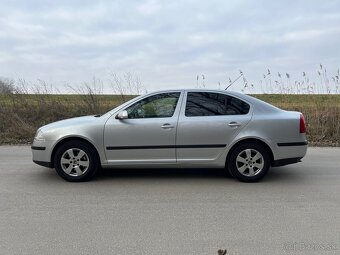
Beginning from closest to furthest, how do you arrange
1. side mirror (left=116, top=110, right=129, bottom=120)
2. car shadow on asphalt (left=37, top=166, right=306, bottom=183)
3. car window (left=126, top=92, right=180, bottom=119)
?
side mirror (left=116, top=110, right=129, bottom=120), car window (left=126, top=92, right=180, bottom=119), car shadow on asphalt (left=37, top=166, right=306, bottom=183)

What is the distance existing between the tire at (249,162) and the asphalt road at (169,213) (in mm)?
167

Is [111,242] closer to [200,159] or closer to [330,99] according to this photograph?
[200,159]

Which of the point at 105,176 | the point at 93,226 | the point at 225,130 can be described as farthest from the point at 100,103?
the point at 93,226

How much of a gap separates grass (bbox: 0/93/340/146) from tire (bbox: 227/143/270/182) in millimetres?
6466

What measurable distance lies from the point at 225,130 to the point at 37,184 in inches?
124

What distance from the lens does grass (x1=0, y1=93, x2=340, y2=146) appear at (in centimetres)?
1313

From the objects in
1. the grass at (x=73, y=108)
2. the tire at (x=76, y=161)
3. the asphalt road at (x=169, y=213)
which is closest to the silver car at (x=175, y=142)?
the tire at (x=76, y=161)

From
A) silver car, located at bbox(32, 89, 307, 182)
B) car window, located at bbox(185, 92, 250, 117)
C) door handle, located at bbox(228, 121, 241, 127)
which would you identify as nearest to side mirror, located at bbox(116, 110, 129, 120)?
Result: silver car, located at bbox(32, 89, 307, 182)

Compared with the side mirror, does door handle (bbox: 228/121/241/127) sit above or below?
below

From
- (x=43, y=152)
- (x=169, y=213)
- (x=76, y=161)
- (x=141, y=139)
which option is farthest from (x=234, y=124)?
(x=43, y=152)

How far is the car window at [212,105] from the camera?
7.09 metres

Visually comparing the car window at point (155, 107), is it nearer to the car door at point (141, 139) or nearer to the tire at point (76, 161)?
the car door at point (141, 139)

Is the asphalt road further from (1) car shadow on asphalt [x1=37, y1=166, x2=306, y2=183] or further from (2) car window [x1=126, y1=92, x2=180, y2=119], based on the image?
(2) car window [x1=126, y1=92, x2=180, y2=119]

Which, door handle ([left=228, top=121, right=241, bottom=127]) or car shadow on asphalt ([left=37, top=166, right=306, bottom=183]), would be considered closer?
door handle ([left=228, top=121, right=241, bottom=127])
